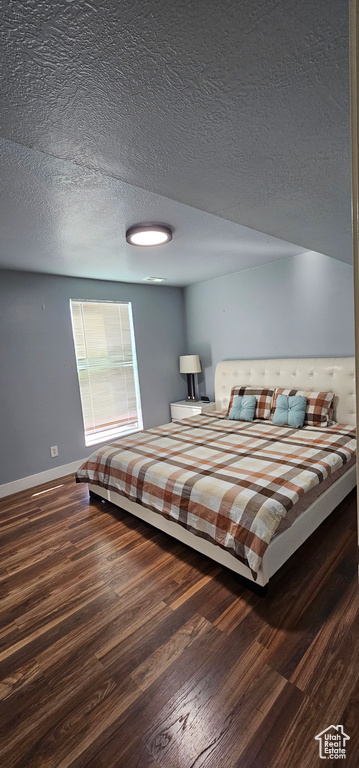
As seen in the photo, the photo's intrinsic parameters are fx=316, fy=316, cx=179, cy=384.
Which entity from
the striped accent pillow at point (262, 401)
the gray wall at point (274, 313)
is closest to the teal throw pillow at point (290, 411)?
the striped accent pillow at point (262, 401)

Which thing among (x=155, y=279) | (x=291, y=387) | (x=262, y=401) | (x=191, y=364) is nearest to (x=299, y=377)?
(x=291, y=387)

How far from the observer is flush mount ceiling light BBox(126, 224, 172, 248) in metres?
2.32

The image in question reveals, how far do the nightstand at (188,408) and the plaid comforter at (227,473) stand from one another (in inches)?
39.4

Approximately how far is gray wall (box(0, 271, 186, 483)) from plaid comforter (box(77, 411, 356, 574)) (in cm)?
89

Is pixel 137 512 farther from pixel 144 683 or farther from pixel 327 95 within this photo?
pixel 327 95

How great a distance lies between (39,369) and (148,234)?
2.00m

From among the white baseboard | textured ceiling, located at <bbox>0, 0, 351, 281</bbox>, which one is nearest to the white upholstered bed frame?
the white baseboard

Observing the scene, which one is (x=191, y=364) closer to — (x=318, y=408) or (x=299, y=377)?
(x=299, y=377)

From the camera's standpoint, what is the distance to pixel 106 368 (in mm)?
4168

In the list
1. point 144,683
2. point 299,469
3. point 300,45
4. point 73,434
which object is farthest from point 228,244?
point 144,683

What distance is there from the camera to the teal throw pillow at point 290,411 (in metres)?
3.13

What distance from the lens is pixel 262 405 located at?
11.7 feet

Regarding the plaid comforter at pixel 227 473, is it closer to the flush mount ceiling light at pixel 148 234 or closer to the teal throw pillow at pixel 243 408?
the teal throw pillow at pixel 243 408

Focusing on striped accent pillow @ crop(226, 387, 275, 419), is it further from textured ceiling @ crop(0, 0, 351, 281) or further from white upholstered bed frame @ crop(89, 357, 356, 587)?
textured ceiling @ crop(0, 0, 351, 281)
